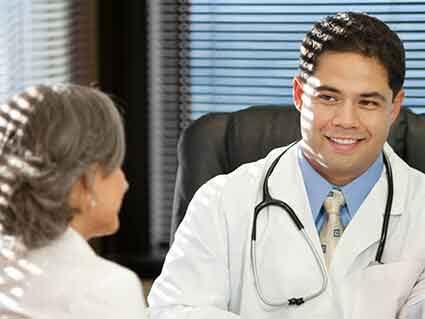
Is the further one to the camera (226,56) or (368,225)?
(226,56)

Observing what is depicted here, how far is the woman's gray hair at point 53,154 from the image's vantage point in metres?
1.38

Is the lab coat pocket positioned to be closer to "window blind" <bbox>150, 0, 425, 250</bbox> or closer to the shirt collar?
the shirt collar

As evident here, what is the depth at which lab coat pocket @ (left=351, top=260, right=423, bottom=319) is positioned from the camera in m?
1.94

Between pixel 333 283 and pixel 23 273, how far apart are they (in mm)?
825

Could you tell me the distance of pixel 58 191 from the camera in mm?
1392

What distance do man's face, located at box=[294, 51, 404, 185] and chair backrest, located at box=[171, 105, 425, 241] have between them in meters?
0.19

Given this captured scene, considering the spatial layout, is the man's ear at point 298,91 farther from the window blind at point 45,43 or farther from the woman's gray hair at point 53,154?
the window blind at point 45,43

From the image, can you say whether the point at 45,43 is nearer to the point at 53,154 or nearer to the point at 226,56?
the point at 226,56

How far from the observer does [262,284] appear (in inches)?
81.2

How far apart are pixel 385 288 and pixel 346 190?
0.27m

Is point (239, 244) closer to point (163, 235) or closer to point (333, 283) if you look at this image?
point (333, 283)

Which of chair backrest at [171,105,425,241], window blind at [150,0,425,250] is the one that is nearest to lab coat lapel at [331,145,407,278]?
chair backrest at [171,105,425,241]

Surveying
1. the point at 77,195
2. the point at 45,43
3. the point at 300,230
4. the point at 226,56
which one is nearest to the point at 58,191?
the point at 77,195

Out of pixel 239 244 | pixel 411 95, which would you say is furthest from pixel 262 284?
pixel 411 95
